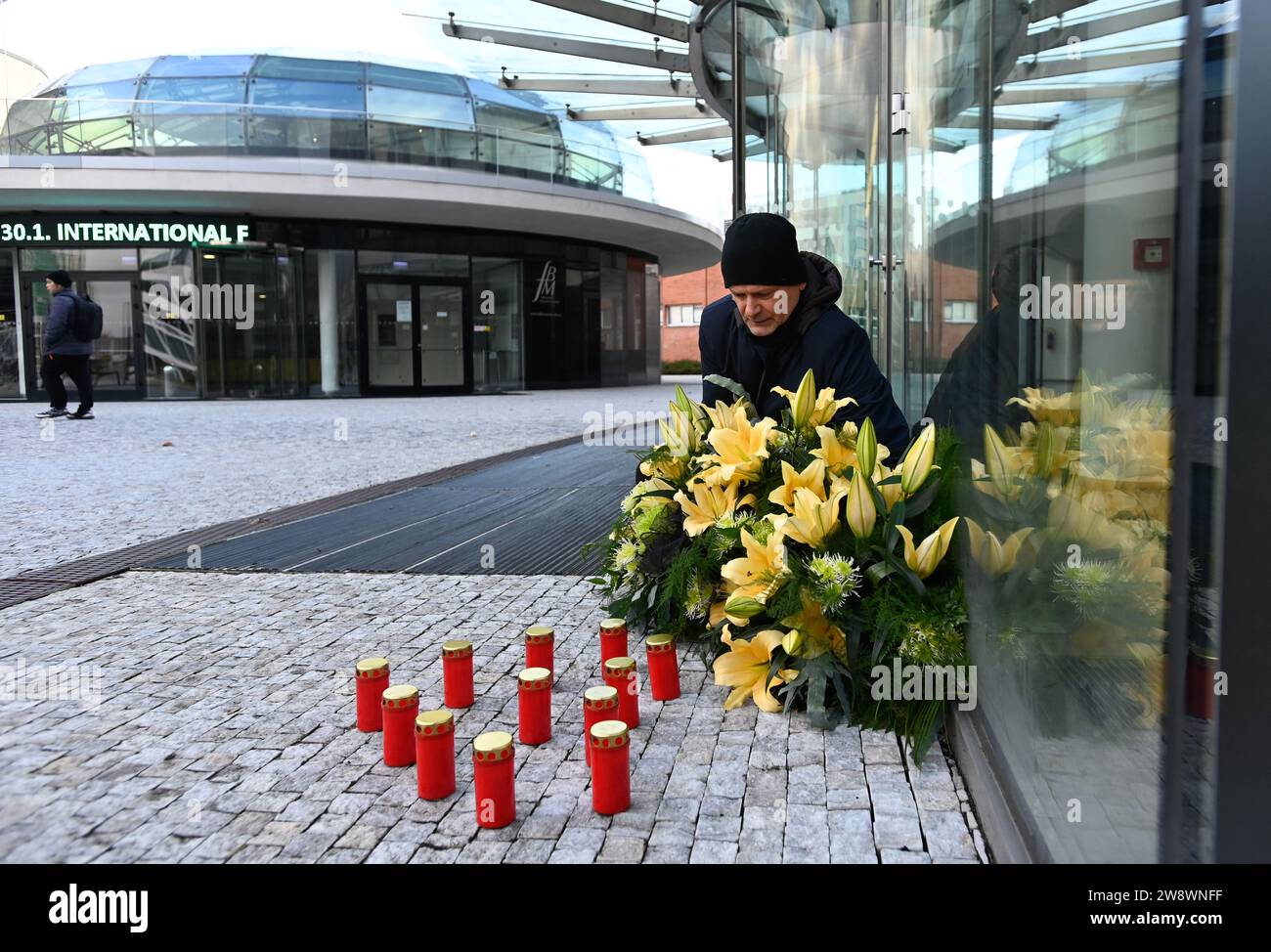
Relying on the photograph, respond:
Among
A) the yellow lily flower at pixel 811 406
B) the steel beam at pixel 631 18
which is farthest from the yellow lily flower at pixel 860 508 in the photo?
the steel beam at pixel 631 18

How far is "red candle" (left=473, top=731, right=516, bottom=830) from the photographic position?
2207 millimetres

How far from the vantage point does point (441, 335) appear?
2455 centimetres

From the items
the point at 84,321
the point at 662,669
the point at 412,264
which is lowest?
the point at 662,669

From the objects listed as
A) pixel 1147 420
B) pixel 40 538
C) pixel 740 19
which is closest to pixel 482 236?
pixel 740 19

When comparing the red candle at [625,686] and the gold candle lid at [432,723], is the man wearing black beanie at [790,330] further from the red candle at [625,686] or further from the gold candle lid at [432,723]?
the gold candle lid at [432,723]

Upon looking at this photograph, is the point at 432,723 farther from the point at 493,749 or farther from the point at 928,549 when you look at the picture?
the point at 928,549

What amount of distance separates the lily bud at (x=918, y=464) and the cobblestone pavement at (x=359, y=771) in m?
0.75

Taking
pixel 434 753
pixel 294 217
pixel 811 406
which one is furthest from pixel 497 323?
pixel 434 753

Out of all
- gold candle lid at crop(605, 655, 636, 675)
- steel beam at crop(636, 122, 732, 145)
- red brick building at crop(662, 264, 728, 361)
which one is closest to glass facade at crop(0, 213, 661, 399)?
steel beam at crop(636, 122, 732, 145)

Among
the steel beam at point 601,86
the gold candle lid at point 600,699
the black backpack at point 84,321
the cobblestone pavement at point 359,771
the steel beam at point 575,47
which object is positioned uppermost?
the steel beam at point 601,86

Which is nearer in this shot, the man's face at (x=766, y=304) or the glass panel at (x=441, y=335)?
the man's face at (x=766, y=304)

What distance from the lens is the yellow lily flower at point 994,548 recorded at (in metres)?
2.12

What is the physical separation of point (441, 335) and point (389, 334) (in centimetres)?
126
